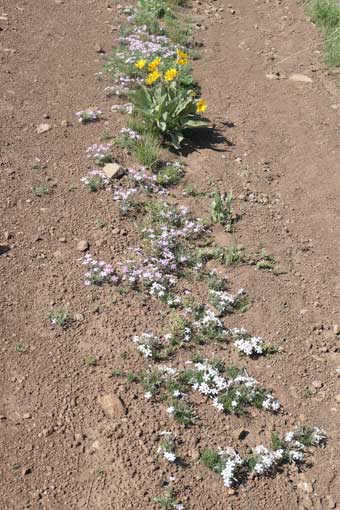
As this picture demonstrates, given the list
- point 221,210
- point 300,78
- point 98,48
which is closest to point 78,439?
point 221,210

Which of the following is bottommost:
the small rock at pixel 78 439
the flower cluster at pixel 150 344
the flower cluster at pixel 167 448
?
the flower cluster at pixel 167 448

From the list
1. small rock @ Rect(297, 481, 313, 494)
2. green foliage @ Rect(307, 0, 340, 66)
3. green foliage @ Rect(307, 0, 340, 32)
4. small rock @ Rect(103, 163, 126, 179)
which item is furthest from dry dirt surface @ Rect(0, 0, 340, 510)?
green foliage @ Rect(307, 0, 340, 32)

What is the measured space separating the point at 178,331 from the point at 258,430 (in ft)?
3.07

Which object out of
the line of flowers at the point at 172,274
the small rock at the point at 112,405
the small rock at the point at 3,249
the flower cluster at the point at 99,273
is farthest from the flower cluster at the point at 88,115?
the small rock at the point at 112,405

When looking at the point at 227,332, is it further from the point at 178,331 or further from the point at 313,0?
the point at 313,0

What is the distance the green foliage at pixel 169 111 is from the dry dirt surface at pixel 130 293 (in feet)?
0.94

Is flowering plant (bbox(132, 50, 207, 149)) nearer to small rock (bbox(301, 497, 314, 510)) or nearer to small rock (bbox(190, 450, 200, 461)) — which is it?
small rock (bbox(190, 450, 200, 461))

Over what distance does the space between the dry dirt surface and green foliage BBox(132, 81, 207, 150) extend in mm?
285

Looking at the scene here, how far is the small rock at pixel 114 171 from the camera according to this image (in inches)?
241

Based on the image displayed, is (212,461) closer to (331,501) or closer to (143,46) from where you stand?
(331,501)

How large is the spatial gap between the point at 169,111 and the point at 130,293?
2.40 m

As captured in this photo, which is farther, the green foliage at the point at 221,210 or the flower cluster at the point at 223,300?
the green foliage at the point at 221,210

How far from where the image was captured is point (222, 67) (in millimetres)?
8398

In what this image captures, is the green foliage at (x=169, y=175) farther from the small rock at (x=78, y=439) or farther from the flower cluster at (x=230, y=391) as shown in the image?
the small rock at (x=78, y=439)
